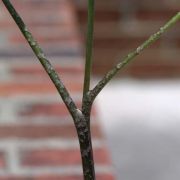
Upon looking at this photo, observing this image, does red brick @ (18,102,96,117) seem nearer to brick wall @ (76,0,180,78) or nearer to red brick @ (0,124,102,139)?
red brick @ (0,124,102,139)

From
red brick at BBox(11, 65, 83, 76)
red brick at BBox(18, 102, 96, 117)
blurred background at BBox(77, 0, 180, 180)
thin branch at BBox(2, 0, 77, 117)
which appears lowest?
thin branch at BBox(2, 0, 77, 117)

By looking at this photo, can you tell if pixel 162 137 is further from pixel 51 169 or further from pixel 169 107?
pixel 51 169

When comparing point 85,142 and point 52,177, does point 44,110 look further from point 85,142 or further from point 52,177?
point 85,142

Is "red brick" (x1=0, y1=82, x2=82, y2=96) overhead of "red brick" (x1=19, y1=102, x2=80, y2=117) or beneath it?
overhead

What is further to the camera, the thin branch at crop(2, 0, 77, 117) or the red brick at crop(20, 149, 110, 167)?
the red brick at crop(20, 149, 110, 167)

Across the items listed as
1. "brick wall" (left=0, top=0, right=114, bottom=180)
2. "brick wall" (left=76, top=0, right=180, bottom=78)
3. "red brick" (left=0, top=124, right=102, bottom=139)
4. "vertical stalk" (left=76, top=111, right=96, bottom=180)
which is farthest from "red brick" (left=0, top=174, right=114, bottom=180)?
"brick wall" (left=76, top=0, right=180, bottom=78)

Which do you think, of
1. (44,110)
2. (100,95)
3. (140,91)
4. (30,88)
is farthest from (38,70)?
(140,91)

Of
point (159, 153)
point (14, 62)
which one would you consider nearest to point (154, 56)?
point (159, 153)

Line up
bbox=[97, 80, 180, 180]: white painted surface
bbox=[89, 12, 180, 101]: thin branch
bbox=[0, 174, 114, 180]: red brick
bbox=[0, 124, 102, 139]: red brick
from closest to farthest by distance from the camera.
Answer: bbox=[89, 12, 180, 101]: thin branch < bbox=[0, 174, 114, 180]: red brick < bbox=[0, 124, 102, 139]: red brick < bbox=[97, 80, 180, 180]: white painted surface

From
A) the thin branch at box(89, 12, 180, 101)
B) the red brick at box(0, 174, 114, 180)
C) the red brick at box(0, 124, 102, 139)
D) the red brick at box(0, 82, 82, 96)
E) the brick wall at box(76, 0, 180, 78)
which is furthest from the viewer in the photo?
the brick wall at box(76, 0, 180, 78)
